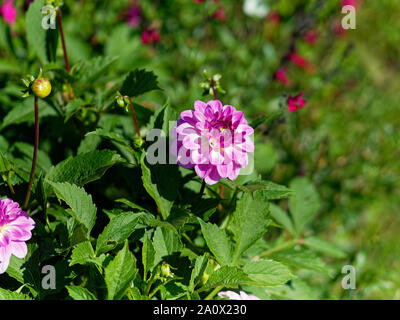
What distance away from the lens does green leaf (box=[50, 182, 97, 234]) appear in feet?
2.56

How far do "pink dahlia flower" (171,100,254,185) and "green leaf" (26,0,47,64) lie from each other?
1.76 ft

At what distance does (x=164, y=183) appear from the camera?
0.89 metres

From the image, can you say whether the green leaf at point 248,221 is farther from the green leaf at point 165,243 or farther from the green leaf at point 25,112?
the green leaf at point 25,112

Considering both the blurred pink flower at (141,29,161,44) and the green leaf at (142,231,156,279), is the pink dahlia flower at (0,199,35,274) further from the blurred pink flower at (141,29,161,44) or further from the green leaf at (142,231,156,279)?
the blurred pink flower at (141,29,161,44)

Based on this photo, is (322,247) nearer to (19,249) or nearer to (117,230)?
(117,230)

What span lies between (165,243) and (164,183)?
12 cm

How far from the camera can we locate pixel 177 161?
2.73 feet

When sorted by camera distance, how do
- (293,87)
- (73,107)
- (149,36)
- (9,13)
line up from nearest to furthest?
(73,107), (9,13), (149,36), (293,87)

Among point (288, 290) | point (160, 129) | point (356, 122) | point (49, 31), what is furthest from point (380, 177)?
point (49, 31)

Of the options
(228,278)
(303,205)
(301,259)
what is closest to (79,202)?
(228,278)

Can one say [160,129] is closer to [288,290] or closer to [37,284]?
[37,284]
